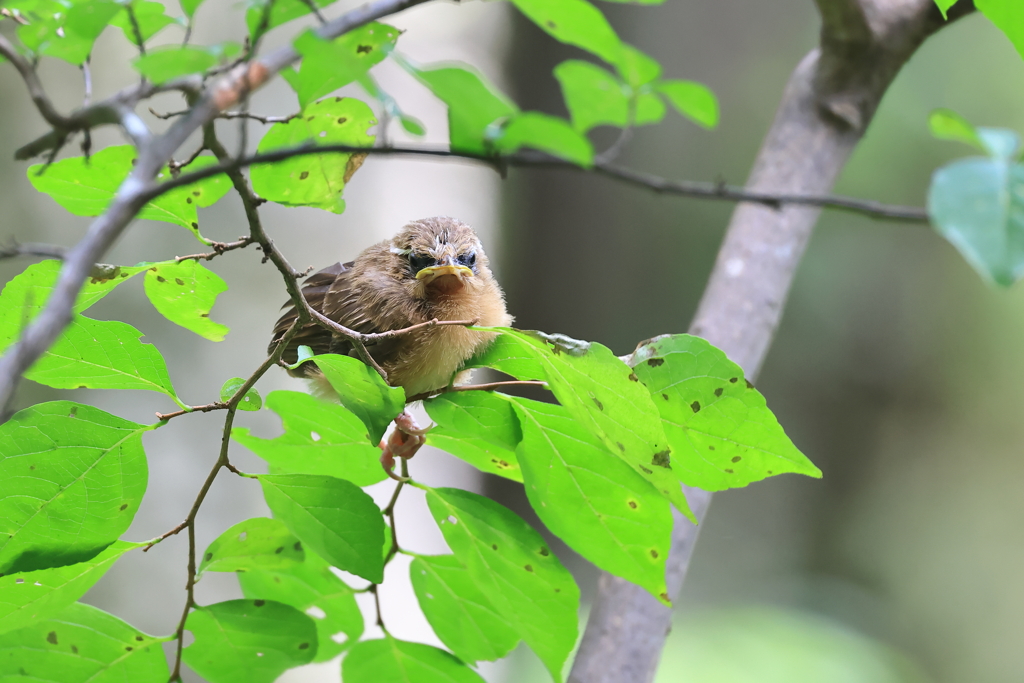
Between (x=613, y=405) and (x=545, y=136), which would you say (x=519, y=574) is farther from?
(x=545, y=136)

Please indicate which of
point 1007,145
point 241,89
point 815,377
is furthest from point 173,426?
point 815,377

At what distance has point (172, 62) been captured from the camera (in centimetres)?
44

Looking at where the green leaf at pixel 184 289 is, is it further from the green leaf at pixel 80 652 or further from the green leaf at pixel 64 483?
the green leaf at pixel 80 652

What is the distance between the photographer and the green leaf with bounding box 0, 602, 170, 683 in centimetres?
80

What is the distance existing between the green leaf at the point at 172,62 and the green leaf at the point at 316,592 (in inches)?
26.8

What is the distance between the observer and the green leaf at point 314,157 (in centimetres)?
71

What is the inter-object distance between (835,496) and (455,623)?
3.51m

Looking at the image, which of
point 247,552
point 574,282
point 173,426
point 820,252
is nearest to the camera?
point 247,552

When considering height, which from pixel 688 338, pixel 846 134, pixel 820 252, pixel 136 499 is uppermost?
pixel 820 252

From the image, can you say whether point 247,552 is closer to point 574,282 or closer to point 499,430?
point 499,430

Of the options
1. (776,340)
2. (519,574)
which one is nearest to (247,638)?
(519,574)

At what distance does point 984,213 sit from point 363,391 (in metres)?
0.50

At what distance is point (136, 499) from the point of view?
75 centimetres

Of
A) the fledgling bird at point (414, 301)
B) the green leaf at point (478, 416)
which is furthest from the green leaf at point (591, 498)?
the fledgling bird at point (414, 301)
